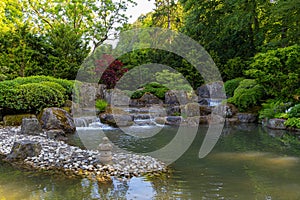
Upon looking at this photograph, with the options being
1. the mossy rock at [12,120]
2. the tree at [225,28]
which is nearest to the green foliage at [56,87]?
the mossy rock at [12,120]

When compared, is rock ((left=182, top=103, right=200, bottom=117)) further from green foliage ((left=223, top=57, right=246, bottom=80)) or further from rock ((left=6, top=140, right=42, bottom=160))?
rock ((left=6, top=140, right=42, bottom=160))

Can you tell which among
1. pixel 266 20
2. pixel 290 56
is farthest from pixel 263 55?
pixel 266 20

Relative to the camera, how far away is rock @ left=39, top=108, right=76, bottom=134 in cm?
943

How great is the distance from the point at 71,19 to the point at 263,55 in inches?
588

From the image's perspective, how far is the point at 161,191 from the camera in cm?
448

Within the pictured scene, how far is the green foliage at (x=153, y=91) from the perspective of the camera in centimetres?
1816

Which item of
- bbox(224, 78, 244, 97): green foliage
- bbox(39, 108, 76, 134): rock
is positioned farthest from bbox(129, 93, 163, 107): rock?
bbox(39, 108, 76, 134): rock

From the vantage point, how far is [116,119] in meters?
11.5

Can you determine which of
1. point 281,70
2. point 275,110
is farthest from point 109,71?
point 275,110

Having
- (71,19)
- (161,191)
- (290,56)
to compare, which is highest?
(71,19)

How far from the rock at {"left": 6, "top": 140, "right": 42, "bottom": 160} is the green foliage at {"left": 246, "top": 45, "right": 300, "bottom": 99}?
31.2ft

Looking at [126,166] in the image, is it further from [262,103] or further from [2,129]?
[262,103]

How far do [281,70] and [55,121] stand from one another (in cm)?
923

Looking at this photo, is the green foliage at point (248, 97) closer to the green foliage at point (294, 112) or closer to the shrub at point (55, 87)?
the green foliage at point (294, 112)
